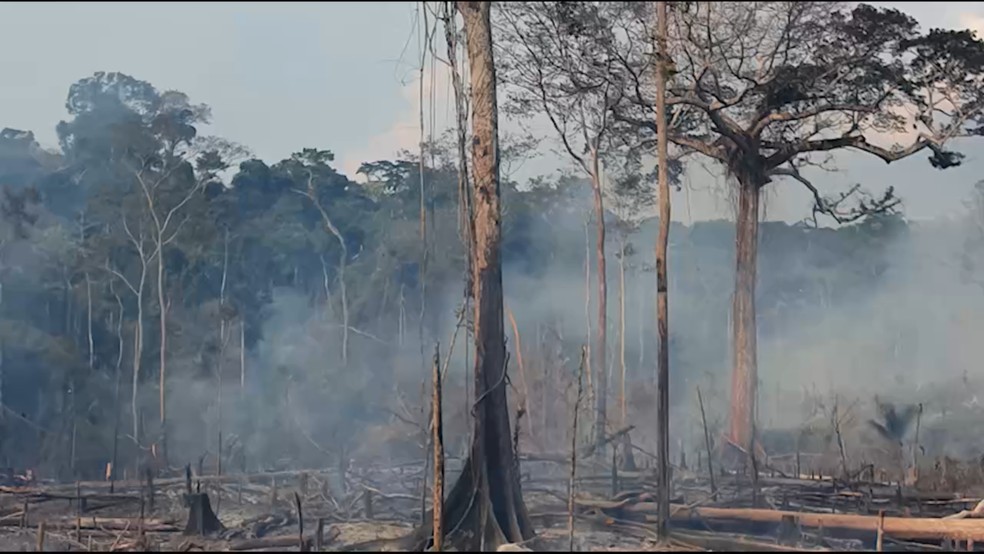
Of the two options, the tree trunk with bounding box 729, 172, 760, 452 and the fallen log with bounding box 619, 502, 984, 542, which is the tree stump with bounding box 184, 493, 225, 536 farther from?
the tree trunk with bounding box 729, 172, 760, 452

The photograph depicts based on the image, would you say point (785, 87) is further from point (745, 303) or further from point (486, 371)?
point (486, 371)

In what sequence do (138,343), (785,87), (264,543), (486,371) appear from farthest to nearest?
(138,343), (785,87), (486,371), (264,543)

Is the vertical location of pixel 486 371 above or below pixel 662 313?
below

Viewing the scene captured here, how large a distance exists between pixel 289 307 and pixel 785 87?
57.8 ft

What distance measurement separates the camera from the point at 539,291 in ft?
111

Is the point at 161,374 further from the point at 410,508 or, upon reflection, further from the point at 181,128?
the point at 410,508

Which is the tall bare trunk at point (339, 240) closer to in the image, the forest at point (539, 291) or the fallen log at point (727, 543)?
the forest at point (539, 291)

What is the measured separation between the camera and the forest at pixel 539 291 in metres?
17.6

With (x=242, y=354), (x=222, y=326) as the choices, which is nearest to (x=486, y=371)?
(x=242, y=354)

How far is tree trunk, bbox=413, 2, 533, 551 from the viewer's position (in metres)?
12.3

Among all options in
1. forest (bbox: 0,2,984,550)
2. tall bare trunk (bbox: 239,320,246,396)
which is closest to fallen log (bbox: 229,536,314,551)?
forest (bbox: 0,2,984,550)

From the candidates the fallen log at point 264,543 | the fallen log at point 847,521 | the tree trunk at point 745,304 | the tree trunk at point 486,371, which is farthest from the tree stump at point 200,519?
the tree trunk at point 745,304

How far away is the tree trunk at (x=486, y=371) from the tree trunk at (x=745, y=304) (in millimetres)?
8296

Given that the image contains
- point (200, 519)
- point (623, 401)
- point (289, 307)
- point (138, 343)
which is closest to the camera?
point (200, 519)
